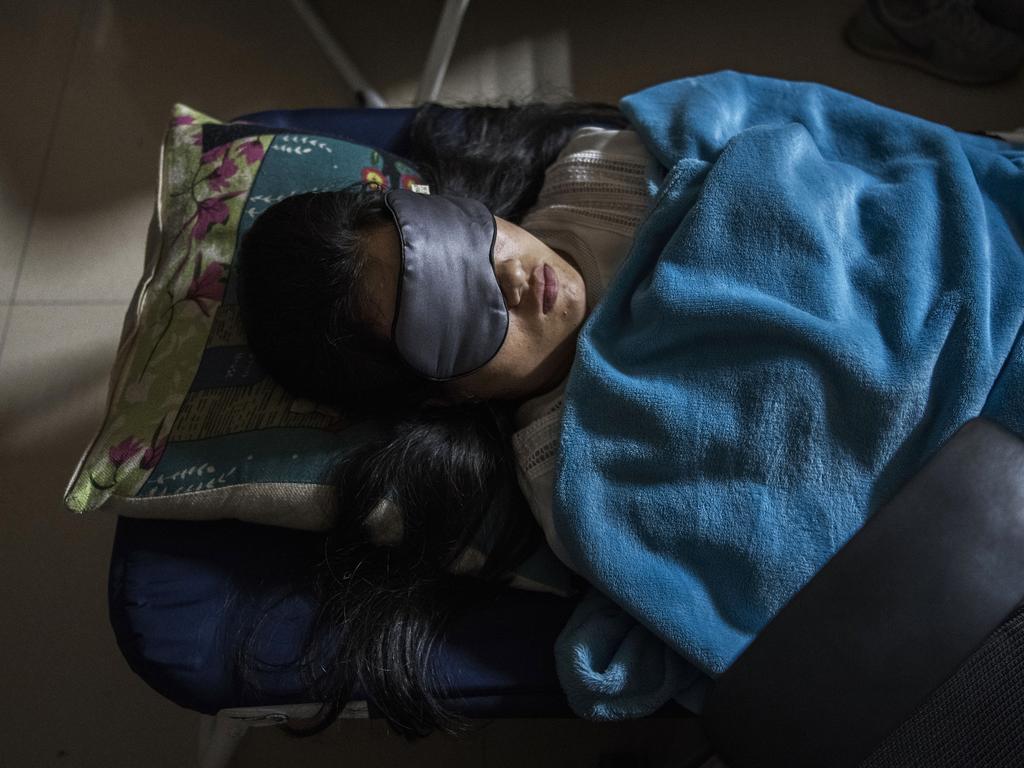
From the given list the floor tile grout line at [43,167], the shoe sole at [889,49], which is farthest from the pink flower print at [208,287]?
the shoe sole at [889,49]

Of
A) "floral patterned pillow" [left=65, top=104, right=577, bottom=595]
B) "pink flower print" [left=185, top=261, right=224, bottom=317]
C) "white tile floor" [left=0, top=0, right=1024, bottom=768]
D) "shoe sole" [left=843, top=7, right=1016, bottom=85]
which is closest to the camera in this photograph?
"floral patterned pillow" [left=65, top=104, right=577, bottom=595]

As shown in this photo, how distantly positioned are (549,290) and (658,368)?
0.49 feet

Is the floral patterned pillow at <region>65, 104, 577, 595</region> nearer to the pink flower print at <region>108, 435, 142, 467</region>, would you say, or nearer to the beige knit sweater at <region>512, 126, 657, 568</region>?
the pink flower print at <region>108, 435, 142, 467</region>

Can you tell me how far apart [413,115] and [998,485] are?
0.91 m

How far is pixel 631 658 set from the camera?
30.1 inches

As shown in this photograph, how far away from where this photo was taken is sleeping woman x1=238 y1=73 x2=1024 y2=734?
2.45 feet

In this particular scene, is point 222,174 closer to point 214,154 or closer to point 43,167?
point 214,154

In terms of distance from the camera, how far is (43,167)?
1.52m

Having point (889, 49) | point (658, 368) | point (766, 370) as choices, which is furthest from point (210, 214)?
point (889, 49)

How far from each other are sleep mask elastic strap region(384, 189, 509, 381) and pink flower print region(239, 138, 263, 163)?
0.29 m

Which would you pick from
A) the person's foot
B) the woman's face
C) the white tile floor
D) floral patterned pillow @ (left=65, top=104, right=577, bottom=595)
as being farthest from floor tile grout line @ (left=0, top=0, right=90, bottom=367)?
the person's foot

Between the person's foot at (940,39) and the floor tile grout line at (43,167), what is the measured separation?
163cm

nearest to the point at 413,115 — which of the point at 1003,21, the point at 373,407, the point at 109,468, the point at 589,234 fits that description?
the point at 589,234

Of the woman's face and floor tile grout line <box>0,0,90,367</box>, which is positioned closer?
the woman's face
